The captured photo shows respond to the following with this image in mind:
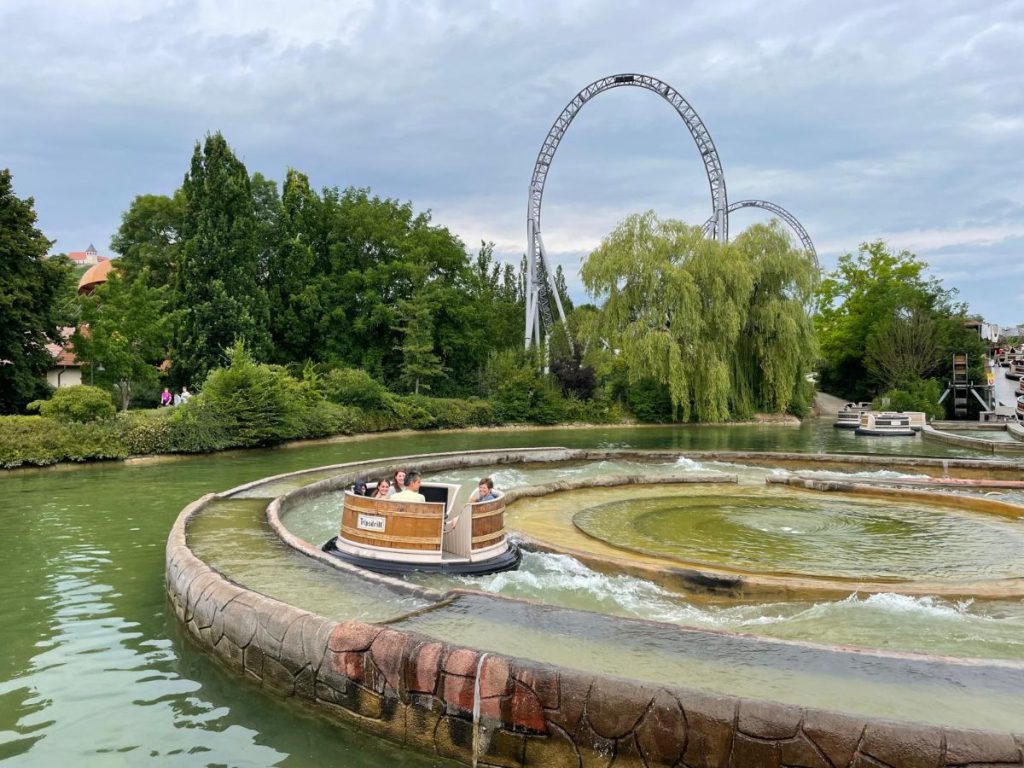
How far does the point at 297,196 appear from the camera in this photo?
45594 millimetres

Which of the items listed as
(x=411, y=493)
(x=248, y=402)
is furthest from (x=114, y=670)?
(x=248, y=402)

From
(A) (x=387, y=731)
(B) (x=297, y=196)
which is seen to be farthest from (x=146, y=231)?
(A) (x=387, y=731)

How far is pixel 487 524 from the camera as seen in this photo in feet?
34.0

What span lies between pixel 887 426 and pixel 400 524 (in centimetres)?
3633

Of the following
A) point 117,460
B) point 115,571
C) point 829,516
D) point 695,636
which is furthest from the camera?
point 117,460

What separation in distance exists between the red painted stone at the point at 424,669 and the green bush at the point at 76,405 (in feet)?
71.4

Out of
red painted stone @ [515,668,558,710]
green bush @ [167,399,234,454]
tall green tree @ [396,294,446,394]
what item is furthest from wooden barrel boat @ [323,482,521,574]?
tall green tree @ [396,294,446,394]

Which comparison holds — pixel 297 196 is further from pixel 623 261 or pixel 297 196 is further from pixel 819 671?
pixel 819 671

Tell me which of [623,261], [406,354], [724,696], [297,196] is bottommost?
[724,696]

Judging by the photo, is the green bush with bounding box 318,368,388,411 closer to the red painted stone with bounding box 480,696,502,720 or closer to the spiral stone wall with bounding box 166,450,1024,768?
the spiral stone wall with bounding box 166,450,1024,768

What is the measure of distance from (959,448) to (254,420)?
95.4 ft

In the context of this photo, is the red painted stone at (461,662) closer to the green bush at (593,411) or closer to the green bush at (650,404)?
the green bush at (593,411)

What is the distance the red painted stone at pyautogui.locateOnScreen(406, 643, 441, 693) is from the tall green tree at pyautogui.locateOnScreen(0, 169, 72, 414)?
2744 cm

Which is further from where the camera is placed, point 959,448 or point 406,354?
point 406,354
